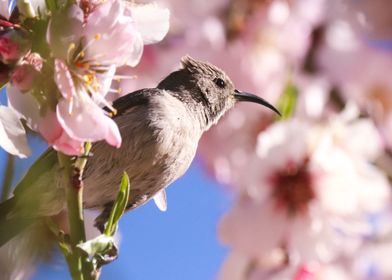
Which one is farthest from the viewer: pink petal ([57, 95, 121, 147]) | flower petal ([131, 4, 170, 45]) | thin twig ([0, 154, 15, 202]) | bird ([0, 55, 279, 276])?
bird ([0, 55, 279, 276])

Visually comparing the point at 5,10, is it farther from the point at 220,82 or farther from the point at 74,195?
the point at 220,82

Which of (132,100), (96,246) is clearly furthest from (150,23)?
(132,100)

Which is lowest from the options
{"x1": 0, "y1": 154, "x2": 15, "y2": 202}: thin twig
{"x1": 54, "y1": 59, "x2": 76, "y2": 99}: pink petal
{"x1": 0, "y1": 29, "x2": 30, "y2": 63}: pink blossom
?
{"x1": 54, "y1": 59, "x2": 76, "y2": 99}: pink petal

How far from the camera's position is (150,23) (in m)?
0.74

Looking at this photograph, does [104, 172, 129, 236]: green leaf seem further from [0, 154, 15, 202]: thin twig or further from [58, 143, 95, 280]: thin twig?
[0, 154, 15, 202]: thin twig

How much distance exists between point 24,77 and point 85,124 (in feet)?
0.20

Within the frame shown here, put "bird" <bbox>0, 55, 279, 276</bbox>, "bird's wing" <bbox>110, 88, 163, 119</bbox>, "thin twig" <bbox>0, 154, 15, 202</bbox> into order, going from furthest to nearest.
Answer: "bird's wing" <bbox>110, 88, 163, 119</bbox> → "bird" <bbox>0, 55, 279, 276</bbox> → "thin twig" <bbox>0, 154, 15, 202</bbox>

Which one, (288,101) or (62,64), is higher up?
(288,101)

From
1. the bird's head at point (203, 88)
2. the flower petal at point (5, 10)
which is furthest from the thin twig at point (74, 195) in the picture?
the bird's head at point (203, 88)

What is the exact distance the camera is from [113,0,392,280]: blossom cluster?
959 mm

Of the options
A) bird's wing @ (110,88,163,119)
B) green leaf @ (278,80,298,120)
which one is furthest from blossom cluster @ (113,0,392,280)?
bird's wing @ (110,88,163,119)

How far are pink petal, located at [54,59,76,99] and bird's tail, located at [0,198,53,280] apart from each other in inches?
8.3

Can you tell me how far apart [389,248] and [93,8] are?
21.2 inches

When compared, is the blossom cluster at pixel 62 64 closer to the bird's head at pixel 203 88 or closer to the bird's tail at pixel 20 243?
the bird's tail at pixel 20 243
